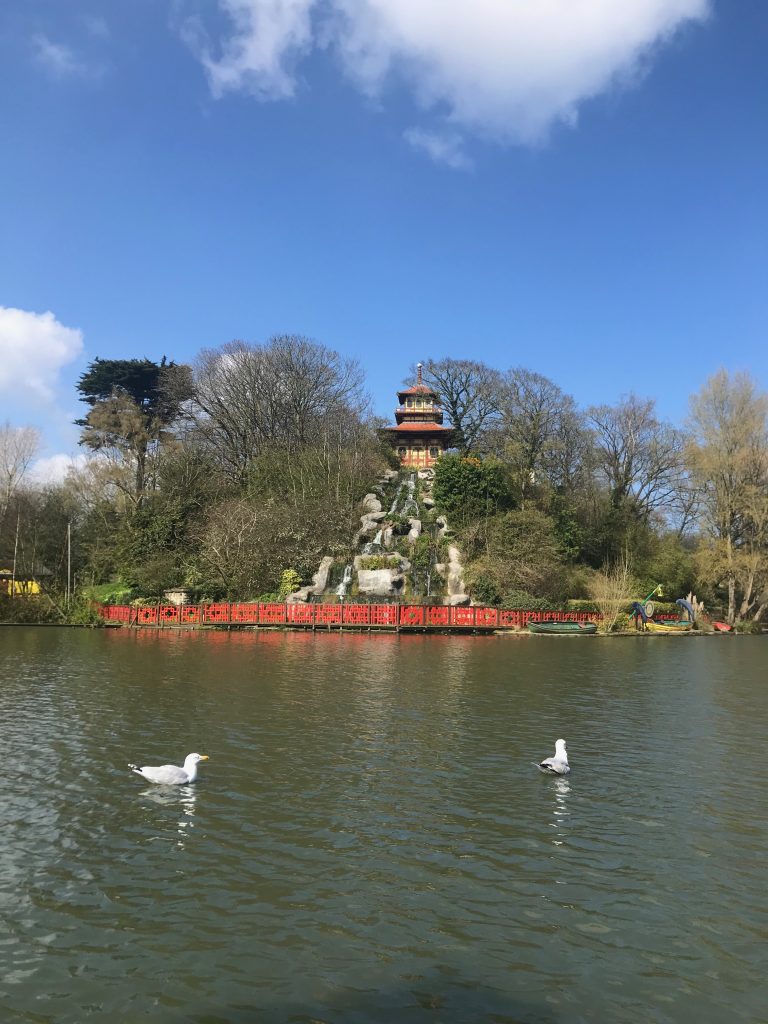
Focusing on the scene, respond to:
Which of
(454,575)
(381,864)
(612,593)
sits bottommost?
(381,864)

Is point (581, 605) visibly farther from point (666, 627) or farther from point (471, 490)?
point (471, 490)

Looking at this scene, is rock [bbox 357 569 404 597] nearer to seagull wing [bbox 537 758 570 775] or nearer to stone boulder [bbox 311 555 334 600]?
stone boulder [bbox 311 555 334 600]

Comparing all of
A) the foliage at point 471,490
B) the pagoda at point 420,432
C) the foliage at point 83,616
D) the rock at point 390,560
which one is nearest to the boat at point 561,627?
the rock at point 390,560

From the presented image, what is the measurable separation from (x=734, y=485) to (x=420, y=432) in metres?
27.5

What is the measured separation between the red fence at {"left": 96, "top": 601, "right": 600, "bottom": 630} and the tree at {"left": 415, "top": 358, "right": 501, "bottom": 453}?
25.2 m

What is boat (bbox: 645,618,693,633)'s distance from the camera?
4134 centimetres

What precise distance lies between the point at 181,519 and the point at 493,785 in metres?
38.1

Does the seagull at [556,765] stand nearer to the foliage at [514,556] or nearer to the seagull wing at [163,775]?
the seagull wing at [163,775]

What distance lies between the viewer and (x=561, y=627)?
37938mm

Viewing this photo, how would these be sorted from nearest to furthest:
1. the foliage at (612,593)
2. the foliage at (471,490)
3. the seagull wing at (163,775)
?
the seagull wing at (163,775) → the foliage at (612,593) → the foliage at (471,490)

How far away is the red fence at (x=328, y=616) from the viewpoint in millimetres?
36750

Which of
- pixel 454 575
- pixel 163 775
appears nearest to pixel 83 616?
pixel 454 575

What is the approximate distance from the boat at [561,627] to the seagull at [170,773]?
29.4 m

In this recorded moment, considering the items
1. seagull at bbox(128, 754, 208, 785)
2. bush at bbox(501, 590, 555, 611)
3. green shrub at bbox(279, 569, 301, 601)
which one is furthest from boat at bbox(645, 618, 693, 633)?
seagull at bbox(128, 754, 208, 785)
